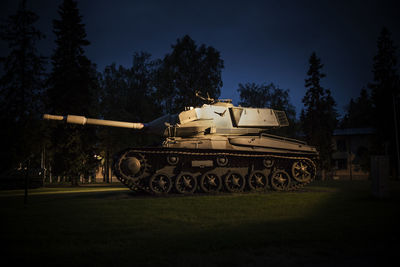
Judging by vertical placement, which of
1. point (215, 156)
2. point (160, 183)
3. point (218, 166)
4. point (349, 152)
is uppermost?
point (349, 152)

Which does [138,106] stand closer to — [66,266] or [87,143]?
[87,143]

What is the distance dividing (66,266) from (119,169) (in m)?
9.33

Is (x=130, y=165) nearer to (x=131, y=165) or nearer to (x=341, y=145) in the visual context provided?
(x=131, y=165)

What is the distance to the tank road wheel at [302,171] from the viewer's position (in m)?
15.6

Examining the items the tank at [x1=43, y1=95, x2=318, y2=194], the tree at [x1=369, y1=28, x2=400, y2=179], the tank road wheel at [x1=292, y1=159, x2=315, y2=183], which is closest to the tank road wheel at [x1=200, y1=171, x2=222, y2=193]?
the tank at [x1=43, y1=95, x2=318, y2=194]

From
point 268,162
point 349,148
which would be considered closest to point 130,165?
point 268,162

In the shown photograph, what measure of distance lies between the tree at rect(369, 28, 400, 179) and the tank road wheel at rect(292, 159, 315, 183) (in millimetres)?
20305

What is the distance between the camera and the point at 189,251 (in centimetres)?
459

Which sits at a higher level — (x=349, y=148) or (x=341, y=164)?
(x=349, y=148)

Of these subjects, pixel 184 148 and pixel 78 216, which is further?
pixel 184 148

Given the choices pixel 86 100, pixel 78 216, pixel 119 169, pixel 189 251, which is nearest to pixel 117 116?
pixel 86 100

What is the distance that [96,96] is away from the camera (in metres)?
38.2

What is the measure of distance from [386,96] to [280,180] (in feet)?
81.2

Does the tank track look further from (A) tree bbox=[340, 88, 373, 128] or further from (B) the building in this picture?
(A) tree bbox=[340, 88, 373, 128]
